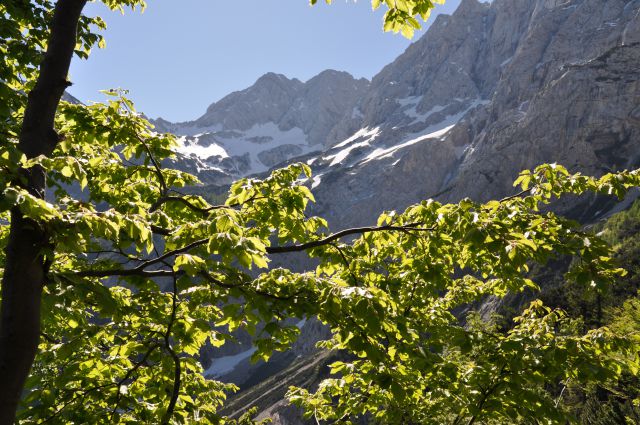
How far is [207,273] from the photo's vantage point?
451 centimetres

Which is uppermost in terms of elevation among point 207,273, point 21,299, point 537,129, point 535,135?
point 537,129

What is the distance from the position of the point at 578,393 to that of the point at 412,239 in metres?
40.0

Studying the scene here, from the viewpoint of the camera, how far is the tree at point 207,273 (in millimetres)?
3777

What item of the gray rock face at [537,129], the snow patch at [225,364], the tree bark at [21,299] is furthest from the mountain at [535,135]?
the tree bark at [21,299]

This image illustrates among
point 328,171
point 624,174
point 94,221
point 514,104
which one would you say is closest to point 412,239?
point 624,174

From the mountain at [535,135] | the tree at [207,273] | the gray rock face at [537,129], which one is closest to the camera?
the tree at [207,273]

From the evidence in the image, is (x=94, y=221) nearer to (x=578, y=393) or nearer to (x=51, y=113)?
(x=51, y=113)

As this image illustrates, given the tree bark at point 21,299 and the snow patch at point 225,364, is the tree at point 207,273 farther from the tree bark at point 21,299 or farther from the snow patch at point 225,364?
the snow patch at point 225,364

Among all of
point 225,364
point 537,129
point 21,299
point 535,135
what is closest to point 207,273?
point 21,299

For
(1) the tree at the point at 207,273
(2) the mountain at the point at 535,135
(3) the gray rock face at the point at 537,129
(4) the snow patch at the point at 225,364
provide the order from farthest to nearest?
(4) the snow patch at the point at 225,364, (3) the gray rock face at the point at 537,129, (2) the mountain at the point at 535,135, (1) the tree at the point at 207,273

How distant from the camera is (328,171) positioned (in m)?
194

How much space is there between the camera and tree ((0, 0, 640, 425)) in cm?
378

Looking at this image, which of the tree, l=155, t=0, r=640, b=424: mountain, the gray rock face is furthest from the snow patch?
the tree

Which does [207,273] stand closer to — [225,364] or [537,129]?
[537,129]
